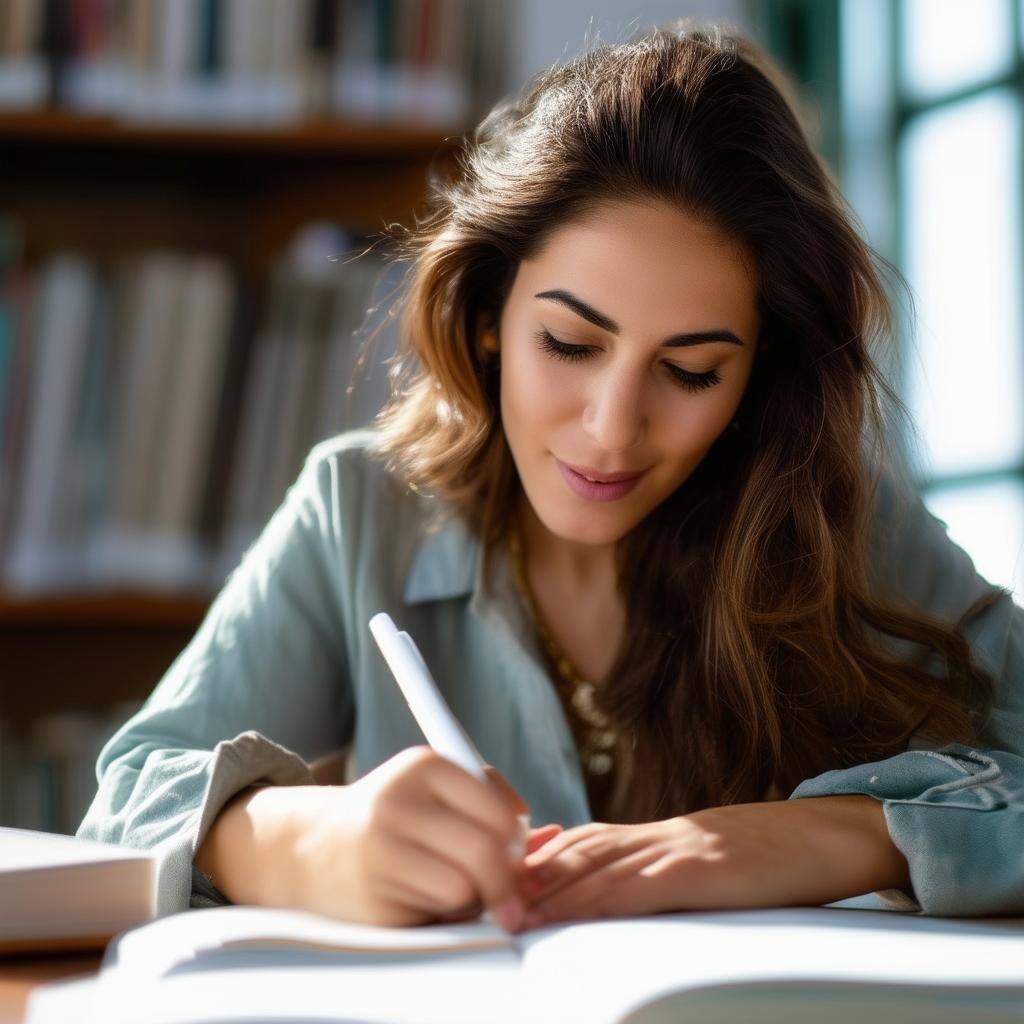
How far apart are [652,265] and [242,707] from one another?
1.48 feet

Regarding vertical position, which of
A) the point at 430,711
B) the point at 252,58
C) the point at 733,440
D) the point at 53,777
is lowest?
the point at 53,777

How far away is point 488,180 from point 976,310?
37.5 inches

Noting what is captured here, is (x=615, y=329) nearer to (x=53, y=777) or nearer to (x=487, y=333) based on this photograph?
(x=487, y=333)

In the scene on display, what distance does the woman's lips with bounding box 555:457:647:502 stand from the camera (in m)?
0.98

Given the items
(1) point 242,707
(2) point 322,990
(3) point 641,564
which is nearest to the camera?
(2) point 322,990

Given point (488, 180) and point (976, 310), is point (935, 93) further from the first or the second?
point (488, 180)

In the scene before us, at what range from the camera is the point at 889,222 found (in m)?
1.88

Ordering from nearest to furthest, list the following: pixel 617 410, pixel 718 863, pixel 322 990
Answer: pixel 322 990 < pixel 718 863 < pixel 617 410

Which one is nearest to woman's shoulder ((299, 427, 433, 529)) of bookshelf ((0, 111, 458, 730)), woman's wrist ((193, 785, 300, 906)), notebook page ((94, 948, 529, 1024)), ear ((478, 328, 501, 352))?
ear ((478, 328, 501, 352))

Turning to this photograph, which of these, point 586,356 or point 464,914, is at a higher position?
point 586,356

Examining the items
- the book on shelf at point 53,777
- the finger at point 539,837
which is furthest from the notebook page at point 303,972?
the book on shelf at point 53,777

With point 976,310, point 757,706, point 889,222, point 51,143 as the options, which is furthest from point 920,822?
point 51,143

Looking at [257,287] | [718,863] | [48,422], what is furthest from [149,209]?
[718,863]

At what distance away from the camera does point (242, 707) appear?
1.01 m
